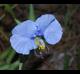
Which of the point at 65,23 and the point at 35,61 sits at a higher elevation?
the point at 65,23

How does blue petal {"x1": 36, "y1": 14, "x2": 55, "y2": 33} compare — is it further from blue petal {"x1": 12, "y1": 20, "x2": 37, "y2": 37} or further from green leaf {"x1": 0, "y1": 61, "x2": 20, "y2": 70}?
green leaf {"x1": 0, "y1": 61, "x2": 20, "y2": 70}

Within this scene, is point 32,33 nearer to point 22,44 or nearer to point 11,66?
point 22,44

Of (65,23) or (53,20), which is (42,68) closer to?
(65,23)

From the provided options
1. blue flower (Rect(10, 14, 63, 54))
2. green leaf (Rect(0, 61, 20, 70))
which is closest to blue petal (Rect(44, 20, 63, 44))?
blue flower (Rect(10, 14, 63, 54))

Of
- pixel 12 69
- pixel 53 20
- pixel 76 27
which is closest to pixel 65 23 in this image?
pixel 76 27

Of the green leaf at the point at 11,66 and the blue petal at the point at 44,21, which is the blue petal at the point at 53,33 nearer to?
the blue petal at the point at 44,21

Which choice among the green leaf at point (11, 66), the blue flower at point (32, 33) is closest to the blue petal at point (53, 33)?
the blue flower at point (32, 33)

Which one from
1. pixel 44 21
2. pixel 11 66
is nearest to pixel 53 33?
pixel 44 21
